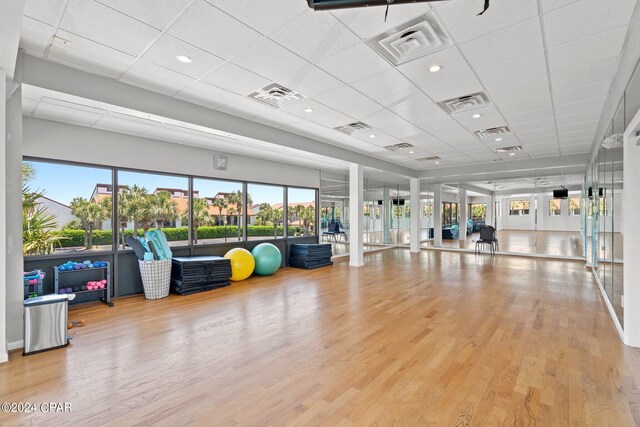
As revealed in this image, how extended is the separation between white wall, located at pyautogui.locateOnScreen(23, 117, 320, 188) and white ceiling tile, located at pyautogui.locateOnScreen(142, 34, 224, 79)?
8.88 ft

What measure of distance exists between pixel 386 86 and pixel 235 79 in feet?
6.40

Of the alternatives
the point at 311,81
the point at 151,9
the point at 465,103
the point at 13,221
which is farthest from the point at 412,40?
the point at 13,221

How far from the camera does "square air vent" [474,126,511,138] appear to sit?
5930 mm

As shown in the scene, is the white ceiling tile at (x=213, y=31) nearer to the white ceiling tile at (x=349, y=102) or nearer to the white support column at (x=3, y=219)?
the white ceiling tile at (x=349, y=102)

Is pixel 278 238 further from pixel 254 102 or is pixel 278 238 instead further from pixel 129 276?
pixel 254 102

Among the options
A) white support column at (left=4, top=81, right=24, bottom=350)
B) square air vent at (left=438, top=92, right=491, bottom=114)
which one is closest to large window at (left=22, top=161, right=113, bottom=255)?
white support column at (left=4, top=81, right=24, bottom=350)

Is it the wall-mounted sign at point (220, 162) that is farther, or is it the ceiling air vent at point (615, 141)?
the wall-mounted sign at point (220, 162)

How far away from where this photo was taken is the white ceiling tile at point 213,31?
2.49 meters

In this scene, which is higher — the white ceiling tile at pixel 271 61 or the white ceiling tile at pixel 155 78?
the white ceiling tile at pixel 271 61

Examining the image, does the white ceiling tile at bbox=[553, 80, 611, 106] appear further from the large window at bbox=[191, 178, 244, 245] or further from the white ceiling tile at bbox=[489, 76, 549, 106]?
the large window at bbox=[191, 178, 244, 245]

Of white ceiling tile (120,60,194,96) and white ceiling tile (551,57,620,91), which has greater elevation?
white ceiling tile (120,60,194,96)

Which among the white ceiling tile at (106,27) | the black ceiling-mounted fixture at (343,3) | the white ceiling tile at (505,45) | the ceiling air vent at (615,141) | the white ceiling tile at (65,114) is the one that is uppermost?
the white ceiling tile at (106,27)

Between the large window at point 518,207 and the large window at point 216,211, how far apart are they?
19.3 meters

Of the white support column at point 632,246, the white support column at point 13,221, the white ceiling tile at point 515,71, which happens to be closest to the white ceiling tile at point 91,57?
the white support column at point 13,221
